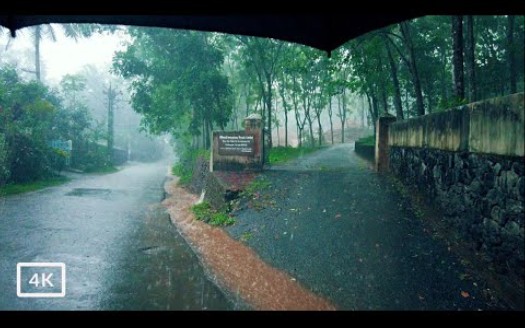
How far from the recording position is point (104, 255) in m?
8.23

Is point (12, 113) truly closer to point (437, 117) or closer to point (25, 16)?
point (25, 16)

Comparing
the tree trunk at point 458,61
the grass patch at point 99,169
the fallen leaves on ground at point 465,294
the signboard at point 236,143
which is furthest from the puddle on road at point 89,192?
the fallen leaves on ground at point 465,294

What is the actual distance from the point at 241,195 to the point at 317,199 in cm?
267

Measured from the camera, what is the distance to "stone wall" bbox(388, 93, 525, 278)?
183 inches

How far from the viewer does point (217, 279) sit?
680cm

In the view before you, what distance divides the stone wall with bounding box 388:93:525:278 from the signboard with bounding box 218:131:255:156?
686 cm

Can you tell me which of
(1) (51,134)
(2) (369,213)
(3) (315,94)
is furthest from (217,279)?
(3) (315,94)

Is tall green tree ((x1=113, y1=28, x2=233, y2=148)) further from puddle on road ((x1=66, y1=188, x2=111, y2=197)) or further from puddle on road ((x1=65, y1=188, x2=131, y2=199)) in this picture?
puddle on road ((x1=66, y1=188, x2=111, y2=197))

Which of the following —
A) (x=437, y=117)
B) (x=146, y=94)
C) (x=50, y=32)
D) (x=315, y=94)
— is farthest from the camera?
(x=315, y=94)

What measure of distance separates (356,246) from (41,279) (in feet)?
21.1

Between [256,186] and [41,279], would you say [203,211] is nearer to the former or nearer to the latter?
[256,186]

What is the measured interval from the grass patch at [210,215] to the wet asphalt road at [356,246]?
1.23ft

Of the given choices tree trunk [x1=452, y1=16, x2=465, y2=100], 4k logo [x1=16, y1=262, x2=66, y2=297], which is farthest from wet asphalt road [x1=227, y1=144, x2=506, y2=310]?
4k logo [x1=16, y1=262, x2=66, y2=297]

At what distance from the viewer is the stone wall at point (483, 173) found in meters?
4.65
